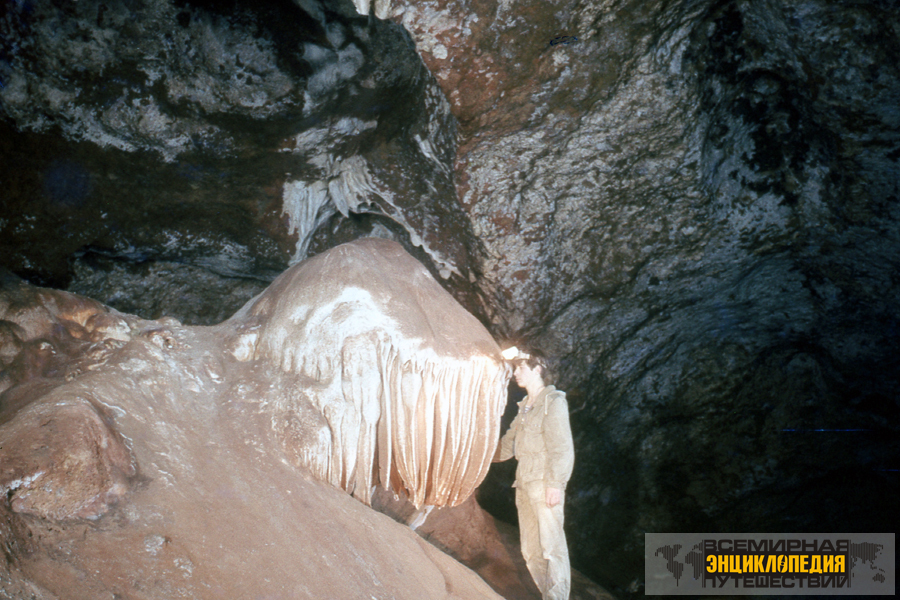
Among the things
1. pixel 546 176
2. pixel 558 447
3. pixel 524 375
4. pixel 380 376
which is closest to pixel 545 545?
pixel 558 447

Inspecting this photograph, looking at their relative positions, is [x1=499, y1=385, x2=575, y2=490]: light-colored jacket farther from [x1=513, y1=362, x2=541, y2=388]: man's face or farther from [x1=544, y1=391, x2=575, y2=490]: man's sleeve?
[x1=513, y1=362, x2=541, y2=388]: man's face

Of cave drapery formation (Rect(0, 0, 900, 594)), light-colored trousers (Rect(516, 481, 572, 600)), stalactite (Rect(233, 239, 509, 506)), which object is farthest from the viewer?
light-colored trousers (Rect(516, 481, 572, 600))

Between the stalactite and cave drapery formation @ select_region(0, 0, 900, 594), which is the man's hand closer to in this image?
the stalactite

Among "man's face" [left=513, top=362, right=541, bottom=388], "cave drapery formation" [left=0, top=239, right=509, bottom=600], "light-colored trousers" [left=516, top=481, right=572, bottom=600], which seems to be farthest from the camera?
"man's face" [left=513, top=362, right=541, bottom=388]

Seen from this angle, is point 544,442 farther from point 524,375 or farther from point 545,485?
point 524,375

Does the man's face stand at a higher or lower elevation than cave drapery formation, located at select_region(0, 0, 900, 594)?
lower

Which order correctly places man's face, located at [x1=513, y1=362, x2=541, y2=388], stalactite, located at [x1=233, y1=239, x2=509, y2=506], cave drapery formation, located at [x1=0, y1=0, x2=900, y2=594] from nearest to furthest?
stalactite, located at [x1=233, y1=239, x2=509, y2=506], cave drapery formation, located at [x1=0, y1=0, x2=900, y2=594], man's face, located at [x1=513, y1=362, x2=541, y2=388]

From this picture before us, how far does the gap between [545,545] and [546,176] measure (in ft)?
8.49

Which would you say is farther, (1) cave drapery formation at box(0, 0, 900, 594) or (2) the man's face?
(2) the man's face

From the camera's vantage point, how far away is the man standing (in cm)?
355

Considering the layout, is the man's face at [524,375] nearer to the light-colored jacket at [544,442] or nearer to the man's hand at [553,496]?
the light-colored jacket at [544,442]

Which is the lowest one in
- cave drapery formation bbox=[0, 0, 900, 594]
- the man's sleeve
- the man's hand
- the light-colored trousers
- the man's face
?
the light-colored trousers

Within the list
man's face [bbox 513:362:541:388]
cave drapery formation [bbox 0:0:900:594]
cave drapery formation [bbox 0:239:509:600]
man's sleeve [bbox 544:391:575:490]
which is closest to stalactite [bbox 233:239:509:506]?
cave drapery formation [bbox 0:239:509:600]

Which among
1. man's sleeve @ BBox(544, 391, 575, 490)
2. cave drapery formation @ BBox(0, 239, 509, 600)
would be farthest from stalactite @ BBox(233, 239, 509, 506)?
man's sleeve @ BBox(544, 391, 575, 490)
